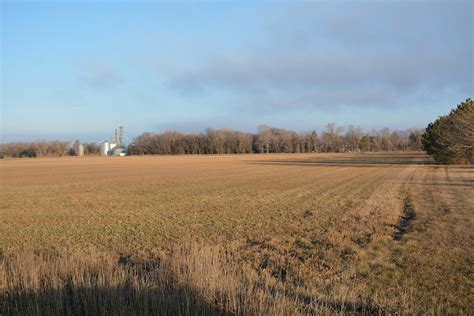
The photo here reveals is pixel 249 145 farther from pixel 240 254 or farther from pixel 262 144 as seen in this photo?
pixel 240 254

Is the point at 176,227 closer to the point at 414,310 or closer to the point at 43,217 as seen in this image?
the point at 43,217

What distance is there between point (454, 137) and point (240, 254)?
51491 millimetres

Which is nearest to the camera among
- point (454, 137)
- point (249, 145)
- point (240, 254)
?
point (240, 254)

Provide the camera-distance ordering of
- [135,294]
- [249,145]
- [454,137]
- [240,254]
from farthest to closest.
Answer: [249,145]
[454,137]
[240,254]
[135,294]

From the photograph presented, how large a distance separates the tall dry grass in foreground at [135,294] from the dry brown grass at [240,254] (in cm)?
2

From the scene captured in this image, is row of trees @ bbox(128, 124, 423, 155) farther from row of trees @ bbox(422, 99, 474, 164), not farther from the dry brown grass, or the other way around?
the dry brown grass

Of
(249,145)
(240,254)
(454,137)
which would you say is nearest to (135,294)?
(240,254)

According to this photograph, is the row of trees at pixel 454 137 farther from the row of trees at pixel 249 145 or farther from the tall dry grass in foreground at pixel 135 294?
the row of trees at pixel 249 145

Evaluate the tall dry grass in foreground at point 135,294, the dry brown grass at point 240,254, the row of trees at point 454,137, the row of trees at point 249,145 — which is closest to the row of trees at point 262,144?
the row of trees at point 249,145

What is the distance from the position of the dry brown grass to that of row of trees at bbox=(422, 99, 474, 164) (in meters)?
29.1

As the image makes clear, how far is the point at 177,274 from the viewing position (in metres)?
6.90

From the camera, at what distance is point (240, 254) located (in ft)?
36.2

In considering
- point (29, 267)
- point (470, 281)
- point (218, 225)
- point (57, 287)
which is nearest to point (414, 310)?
point (470, 281)

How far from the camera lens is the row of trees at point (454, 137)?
1943 inches
